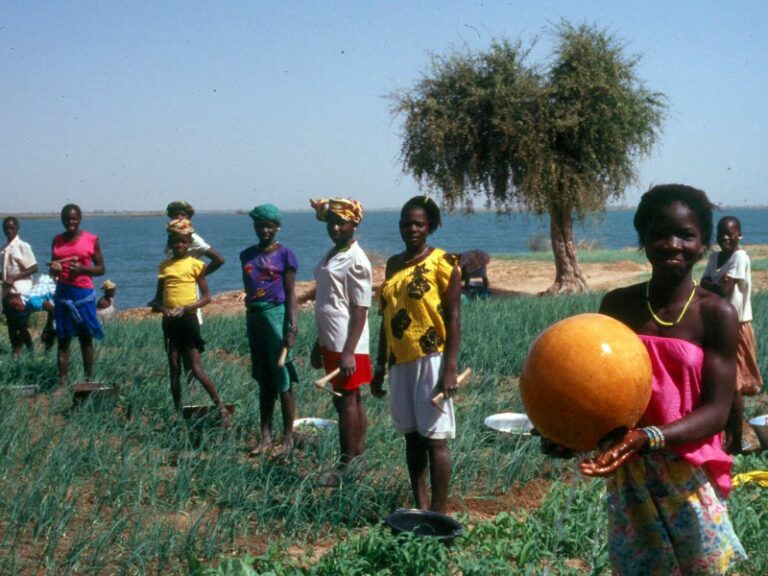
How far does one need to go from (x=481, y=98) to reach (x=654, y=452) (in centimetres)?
1662

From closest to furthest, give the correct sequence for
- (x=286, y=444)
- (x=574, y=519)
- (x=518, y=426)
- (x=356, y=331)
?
1. (x=574, y=519)
2. (x=356, y=331)
3. (x=286, y=444)
4. (x=518, y=426)

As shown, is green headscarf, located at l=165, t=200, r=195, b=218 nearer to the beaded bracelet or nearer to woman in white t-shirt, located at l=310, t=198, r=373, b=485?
woman in white t-shirt, located at l=310, t=198, r=373, b=485

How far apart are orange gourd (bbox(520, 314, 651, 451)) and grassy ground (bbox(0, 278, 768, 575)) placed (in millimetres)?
832

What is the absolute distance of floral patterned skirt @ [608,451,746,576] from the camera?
2.25 metres

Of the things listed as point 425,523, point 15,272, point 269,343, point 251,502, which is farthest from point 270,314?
point 15,272

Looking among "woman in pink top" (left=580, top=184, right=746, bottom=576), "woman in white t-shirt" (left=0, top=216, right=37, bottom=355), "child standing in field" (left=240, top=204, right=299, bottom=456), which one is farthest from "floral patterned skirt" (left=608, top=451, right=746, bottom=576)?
"woman in white t-shirt" (left=0, top=216, right=37, bottom=355)

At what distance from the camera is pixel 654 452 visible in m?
2.21

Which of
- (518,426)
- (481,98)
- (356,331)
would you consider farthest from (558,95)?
(356,331)

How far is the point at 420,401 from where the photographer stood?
156 inches

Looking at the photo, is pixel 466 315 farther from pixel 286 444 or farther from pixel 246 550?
pixel 246 550

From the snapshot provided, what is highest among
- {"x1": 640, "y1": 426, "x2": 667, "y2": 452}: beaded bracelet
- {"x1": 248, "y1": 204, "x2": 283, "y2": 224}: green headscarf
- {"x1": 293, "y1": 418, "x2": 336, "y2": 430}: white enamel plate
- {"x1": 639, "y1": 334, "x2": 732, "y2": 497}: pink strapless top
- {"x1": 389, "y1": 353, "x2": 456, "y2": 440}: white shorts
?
{"x1": 248, "y1": 204, "x2": 283, "y2": 224}: green headscarf

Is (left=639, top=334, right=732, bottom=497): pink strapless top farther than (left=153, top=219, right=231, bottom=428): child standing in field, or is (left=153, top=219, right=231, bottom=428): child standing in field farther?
(left=153, top=219, right=231, bottom=428): child standing in field

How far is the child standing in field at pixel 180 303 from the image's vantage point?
597 cm

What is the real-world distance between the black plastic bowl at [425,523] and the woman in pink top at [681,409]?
1.44 metres
